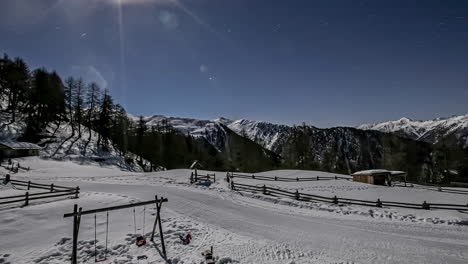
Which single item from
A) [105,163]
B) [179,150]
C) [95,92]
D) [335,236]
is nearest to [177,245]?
[335,236]

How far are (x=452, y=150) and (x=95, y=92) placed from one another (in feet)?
298

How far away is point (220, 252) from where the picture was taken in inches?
400

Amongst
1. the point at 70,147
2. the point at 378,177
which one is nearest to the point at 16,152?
the point at 70,147

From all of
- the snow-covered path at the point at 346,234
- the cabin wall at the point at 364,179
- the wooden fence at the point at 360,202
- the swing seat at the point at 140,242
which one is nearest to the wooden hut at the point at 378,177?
the cabin wall at the point at 364,179

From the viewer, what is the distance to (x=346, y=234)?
1261 cm

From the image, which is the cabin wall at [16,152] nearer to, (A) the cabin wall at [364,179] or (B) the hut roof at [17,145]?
(B) the hut roof at [17,145]

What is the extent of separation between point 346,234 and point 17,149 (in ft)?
208

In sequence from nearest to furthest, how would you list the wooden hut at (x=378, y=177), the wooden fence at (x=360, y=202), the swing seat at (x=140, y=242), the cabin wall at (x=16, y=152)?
the swing seat at (x=140, y=242) < the wooden fence at (x=360, y=202) < the wooden hut at (x=378, y=177) < the cabin wall at (x=16, y=152)

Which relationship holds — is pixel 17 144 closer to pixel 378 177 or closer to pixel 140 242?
pixel 140 242

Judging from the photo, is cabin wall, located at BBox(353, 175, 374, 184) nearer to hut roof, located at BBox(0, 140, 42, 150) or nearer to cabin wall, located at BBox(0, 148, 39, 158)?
cabin wall, located at BBox(0, 148, 39, 158)

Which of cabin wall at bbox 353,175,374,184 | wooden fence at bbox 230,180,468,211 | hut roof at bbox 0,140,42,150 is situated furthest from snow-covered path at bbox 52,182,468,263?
hut roof at bbox 0,140,42,150

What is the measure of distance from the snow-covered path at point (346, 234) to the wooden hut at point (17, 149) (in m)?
49.7

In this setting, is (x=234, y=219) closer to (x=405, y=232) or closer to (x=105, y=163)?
(x=405, y=232)

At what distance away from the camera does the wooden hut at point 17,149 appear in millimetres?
47031
